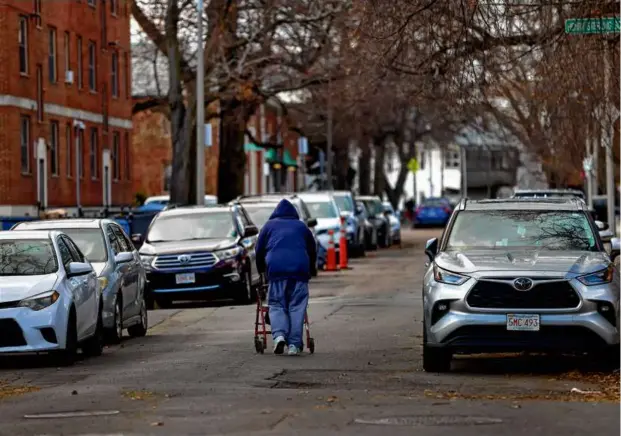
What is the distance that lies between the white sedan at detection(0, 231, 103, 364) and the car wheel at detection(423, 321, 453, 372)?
154 inches

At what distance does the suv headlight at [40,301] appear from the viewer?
16492 mm

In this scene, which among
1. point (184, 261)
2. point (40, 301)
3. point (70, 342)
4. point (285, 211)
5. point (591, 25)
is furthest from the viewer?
point (184, 261)

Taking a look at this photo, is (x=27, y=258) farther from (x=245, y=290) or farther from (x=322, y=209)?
(x=322, y=209)

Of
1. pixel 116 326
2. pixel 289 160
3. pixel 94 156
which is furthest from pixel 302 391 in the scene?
pixel 289 160

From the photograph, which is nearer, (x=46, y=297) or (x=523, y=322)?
(x=523, y=322)

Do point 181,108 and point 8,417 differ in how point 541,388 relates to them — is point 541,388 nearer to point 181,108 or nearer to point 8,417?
point 8,417

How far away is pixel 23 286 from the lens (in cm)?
1664

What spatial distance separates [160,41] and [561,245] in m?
31.0

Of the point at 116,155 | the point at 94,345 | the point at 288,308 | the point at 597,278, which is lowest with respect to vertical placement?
the point at 94,345

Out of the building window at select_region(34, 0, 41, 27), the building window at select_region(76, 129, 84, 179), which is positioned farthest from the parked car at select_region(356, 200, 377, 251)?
the building window at select_region(34, 0, 41, 27)

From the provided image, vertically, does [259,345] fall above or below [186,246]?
below

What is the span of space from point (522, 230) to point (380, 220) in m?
38.4

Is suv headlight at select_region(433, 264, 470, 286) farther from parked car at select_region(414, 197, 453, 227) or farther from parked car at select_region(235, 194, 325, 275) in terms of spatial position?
parked car at select_region(414, 197, 453, 227)

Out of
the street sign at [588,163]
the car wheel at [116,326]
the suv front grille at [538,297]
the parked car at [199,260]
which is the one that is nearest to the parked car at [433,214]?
the street sign at [588,163]
